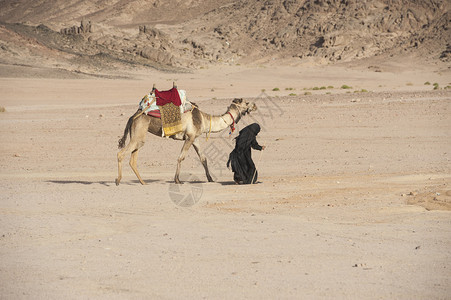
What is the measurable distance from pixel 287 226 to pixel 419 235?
63.9 inches

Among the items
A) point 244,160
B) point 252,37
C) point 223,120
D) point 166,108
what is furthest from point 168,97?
point 252,37

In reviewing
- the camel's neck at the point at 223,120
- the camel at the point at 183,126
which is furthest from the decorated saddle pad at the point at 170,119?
the camel's neck at the point at 223,120

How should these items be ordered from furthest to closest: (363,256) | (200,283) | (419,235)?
(419,235), (363,256), (200,283)

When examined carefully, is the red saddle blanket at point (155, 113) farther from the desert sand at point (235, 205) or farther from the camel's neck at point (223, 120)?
the desert sand at point (235, 205)

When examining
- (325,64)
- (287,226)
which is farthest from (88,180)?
(325,64)

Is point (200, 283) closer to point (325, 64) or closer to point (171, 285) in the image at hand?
point (171, 285)

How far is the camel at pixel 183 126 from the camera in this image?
12047 mm

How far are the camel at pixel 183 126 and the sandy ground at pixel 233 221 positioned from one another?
1.80ft

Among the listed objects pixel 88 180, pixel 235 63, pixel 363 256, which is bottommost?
pixel 235 63

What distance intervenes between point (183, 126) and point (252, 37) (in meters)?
80.0

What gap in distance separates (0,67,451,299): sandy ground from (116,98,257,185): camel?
21.6 inches

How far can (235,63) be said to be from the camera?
8156 cm

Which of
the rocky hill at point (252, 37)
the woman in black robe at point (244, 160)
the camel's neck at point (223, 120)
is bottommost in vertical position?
the rocky hill at point (252, 37)

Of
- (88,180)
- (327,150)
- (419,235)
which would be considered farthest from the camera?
(327,150)
